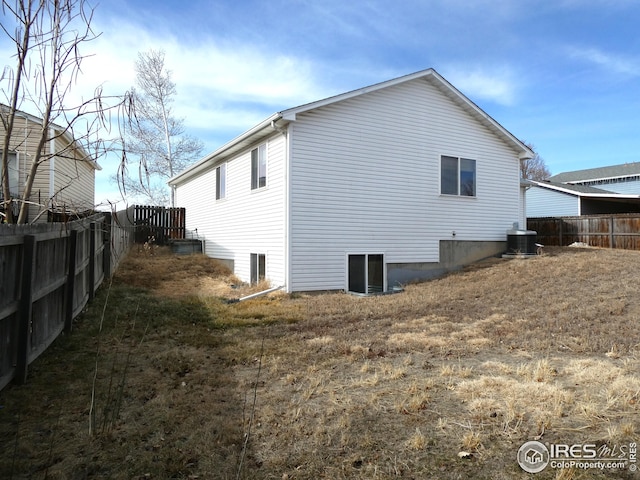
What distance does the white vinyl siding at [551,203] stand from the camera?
23.2 m

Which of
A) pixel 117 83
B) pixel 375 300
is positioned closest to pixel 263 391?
pixel 117 83

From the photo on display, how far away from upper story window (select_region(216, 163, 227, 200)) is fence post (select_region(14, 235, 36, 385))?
1053cm

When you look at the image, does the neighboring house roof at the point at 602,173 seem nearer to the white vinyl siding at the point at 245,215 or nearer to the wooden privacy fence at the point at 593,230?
the wooden privacy fence at the point at 593,230

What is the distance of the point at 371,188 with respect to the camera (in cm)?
1094

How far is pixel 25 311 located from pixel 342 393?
2914mm

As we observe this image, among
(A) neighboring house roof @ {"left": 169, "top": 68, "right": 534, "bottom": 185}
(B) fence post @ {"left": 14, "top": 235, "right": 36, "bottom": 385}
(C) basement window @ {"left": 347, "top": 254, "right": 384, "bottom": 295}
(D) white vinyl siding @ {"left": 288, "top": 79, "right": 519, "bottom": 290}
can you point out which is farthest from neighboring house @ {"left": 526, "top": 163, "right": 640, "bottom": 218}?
(B) fence post @ {"left": 14, "top": 235, "right": 36, "bottom": 385}

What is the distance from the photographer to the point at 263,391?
12.5ft

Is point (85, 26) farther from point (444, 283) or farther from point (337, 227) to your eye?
point (444, 283)

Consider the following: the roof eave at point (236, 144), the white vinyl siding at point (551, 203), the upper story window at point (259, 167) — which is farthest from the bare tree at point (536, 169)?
the upper story window at point (259, 167)

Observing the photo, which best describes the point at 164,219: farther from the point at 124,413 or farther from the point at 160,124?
the point at 124,413

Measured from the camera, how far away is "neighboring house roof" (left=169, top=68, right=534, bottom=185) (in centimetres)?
972

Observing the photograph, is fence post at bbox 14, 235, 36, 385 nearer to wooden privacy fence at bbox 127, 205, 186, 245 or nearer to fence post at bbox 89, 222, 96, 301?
fence post at bbox 89, 222, 96, 301

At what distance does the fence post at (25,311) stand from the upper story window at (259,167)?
7581 mm

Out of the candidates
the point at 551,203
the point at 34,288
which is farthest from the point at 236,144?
the point at 551,203
